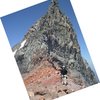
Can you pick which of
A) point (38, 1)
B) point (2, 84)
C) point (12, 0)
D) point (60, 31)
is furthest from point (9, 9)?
point (2, 84)

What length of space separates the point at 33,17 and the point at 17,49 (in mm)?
362

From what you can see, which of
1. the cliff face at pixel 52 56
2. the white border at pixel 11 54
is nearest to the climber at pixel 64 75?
the cliff face at pixel 52 56

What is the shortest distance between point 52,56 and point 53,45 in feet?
0.36

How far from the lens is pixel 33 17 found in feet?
9.12

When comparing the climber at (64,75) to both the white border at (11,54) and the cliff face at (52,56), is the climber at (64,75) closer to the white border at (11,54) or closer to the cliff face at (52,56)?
the cliff face at (52,56)

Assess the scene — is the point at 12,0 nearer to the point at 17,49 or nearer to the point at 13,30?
the point at 13,30

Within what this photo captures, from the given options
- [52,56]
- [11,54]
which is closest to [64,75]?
[52,56]

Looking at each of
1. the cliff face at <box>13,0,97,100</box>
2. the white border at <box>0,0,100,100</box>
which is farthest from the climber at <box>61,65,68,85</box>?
the white border at <box>0,0,100,100</box>

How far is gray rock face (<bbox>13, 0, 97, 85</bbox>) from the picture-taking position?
271 cm

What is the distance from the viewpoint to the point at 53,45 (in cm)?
276

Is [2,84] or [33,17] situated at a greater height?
[33,17]

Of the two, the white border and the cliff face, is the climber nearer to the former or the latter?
the cliff face

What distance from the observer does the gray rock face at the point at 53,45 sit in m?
2.71

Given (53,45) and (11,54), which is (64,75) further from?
(11,54)
